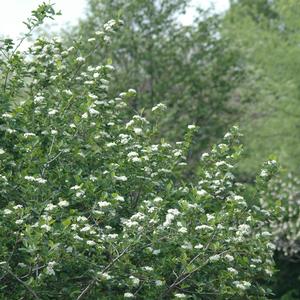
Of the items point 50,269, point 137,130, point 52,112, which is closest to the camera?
point 50,269

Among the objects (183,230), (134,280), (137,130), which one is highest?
(137,130)

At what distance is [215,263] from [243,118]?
8.87 metres

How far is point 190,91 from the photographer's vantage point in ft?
42.0

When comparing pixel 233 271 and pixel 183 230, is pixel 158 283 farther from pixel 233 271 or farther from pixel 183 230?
pixel 233 271

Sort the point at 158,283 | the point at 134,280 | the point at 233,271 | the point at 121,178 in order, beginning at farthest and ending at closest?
the point at 121,178 < the point at 233,271 < the point at 158,283 < the point at 134,280

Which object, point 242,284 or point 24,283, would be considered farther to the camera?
point 242,284

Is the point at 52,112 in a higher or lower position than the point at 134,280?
higher

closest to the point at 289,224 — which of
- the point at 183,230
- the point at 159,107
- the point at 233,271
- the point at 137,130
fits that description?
the point at 159,107

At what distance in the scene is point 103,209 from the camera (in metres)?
4.49

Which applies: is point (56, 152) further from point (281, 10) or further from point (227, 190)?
point (281, 10)

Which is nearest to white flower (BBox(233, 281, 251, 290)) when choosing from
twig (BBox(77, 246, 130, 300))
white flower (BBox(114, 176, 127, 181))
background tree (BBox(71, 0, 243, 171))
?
twig (BBox(77, 246, 130, 300))

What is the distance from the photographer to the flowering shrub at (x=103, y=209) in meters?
4.32

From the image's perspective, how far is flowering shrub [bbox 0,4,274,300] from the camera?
14.2 feet

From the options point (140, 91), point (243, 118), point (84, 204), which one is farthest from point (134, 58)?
point (84, 204)
